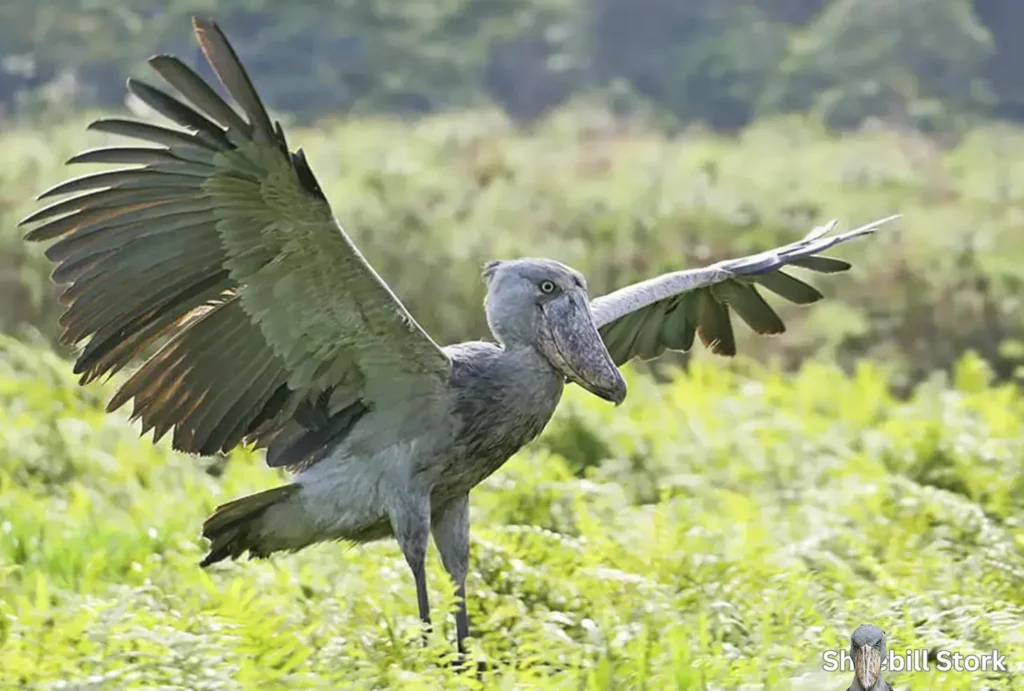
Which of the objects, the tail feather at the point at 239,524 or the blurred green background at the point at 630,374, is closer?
the tail feather at the point at 239,524

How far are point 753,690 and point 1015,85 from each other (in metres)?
22.0

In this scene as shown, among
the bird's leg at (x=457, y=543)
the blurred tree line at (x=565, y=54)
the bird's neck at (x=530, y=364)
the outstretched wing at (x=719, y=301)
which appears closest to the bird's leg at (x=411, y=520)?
the bird's leg at (x=457, y=543)

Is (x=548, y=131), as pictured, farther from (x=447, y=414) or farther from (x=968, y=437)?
(x=447, y=414)

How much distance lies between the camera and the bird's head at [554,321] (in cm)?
383

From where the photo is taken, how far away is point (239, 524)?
13.4 feet

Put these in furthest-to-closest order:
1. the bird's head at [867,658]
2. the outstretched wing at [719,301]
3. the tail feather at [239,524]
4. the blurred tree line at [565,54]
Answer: the blurred tree line at [565,54]
the outstretched wing at [719,301]
the tail feather at [239,524]
the bird's head at [867,658]

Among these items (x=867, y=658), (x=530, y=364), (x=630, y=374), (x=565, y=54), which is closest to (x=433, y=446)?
(x=530, y=364)

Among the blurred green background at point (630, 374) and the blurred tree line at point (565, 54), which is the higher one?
the blurred tree line at point (565, 54)

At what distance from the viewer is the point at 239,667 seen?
12.2 feet

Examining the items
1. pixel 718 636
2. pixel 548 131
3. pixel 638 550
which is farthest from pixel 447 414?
pixel 548 131

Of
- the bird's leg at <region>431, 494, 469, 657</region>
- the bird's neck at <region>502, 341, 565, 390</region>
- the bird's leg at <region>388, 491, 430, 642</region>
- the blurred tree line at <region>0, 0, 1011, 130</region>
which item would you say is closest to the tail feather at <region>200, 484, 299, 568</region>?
the bird's leg at <region>388, 491, 430, 642</region>

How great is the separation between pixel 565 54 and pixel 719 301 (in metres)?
18.7

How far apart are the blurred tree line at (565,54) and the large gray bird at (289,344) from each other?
46.8 ft

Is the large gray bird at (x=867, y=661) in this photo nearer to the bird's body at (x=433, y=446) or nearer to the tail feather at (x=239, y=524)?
the bird's body at (x=433, y=446)
